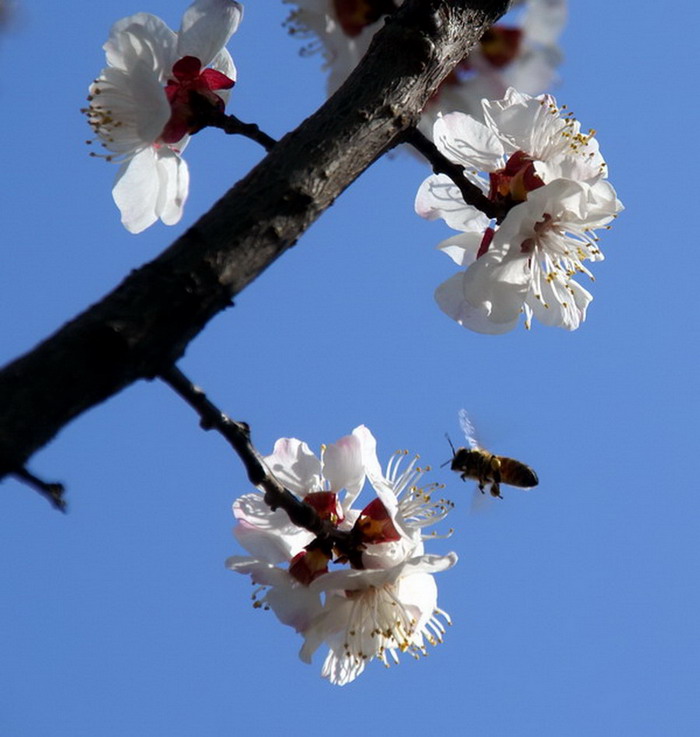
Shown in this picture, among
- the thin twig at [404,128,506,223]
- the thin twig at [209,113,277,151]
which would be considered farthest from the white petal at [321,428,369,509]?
the thin twig at [209,113,277,151]

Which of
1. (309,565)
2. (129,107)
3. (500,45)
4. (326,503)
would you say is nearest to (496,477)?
(326,503)

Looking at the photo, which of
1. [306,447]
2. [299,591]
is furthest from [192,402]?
[306,447]

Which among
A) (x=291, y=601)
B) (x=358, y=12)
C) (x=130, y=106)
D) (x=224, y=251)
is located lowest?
(x=224, y=251)

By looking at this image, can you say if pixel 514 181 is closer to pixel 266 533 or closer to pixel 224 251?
pixel 266 533

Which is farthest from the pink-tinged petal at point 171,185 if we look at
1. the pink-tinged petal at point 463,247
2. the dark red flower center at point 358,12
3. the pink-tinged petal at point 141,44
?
the pink-tinged petal at point 463,247

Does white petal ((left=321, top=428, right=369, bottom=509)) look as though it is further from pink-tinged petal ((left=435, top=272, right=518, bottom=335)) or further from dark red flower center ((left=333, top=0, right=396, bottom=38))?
dark red flower center ((left=333, top=0, right=396, bottom=38))

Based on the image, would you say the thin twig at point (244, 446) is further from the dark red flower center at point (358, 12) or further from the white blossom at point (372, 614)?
the dark red flower center at point (358, 12)

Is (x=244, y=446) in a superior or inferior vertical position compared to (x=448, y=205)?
inferior
